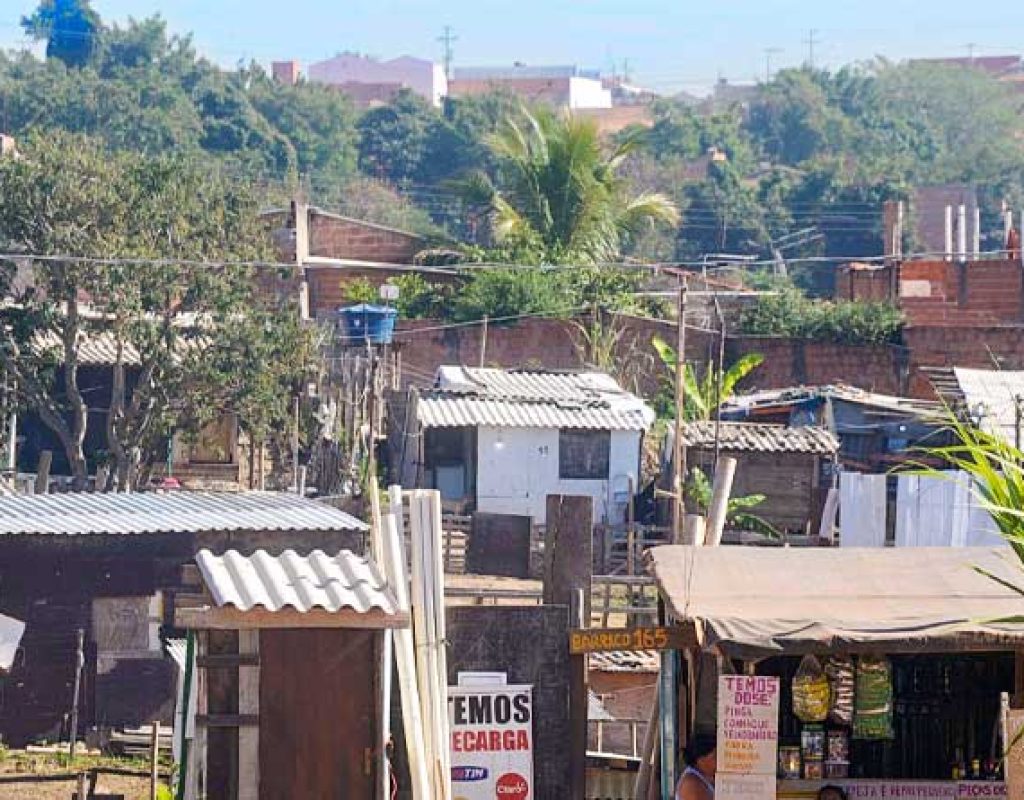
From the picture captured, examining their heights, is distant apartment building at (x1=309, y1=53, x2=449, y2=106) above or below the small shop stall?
above

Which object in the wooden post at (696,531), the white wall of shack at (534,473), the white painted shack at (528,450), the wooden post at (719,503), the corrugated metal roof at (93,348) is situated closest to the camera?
the wooden post at (696,531)

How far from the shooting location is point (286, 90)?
249ft

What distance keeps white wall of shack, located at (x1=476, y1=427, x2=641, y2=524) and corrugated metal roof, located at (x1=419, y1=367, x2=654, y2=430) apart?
21 centimetres

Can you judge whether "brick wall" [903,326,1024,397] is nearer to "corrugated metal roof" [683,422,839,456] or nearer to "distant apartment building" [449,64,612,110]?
"corrugated metal roof" [683,422,839,456]

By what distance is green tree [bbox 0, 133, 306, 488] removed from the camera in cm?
2589

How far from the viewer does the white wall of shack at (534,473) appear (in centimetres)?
2700

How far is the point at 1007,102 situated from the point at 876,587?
97.8 m

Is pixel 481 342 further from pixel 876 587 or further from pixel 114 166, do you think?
pixel 876 587

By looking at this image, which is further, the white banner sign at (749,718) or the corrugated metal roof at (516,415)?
the corrugated metal roof at (516,415)

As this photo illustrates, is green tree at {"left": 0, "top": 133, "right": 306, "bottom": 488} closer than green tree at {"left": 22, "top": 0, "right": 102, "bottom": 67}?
Yes

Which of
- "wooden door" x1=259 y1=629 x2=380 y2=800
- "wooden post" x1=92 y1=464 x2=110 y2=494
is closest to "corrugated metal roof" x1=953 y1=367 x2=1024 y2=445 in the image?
"wooden post" x1=92 y1=464 x2=110 y2=494

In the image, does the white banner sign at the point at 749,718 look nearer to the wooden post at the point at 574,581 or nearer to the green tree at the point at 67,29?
the wooden post at the point at 574,581

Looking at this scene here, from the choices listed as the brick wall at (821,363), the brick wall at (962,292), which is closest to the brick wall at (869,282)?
the brick wall at (962,292)

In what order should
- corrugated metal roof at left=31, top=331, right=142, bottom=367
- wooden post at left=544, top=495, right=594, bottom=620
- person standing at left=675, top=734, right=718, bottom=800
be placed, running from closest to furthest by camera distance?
person standing at left=675, top=734, right=718, bottom=800
wooden post at left=544, top=495, right=594, bottom=620
corrugated metal roof at left=31, top=331, right=142, bottom=367
